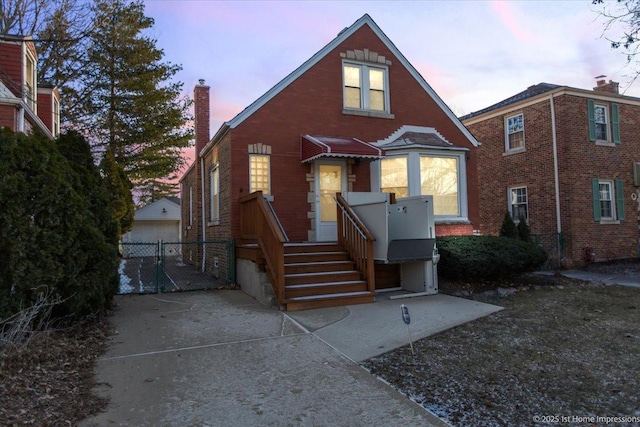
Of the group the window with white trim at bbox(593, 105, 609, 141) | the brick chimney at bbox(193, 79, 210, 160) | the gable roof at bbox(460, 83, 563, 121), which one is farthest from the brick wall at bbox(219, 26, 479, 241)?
the window with white trim at bbox(593, 105, 609, 141)

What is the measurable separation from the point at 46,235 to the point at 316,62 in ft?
26.6

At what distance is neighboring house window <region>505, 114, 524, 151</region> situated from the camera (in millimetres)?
17125

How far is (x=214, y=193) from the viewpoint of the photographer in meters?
12.6

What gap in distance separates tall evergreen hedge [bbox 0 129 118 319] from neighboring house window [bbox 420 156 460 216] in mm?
8230

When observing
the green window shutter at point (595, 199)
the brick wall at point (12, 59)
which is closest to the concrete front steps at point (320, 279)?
the brick wall at point (12, 59)

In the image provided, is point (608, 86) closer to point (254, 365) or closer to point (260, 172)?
point (260, 172)

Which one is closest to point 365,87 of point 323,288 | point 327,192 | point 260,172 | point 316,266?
point 327,192

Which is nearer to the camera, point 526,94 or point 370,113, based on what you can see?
point 370,113

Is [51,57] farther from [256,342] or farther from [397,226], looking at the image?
[256,342]

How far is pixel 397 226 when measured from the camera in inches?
379

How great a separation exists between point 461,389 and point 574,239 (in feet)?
44.1

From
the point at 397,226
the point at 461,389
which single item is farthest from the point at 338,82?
the point at 461,389

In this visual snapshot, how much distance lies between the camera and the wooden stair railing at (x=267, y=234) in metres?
7.48

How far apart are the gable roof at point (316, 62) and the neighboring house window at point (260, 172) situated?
3.18ft
